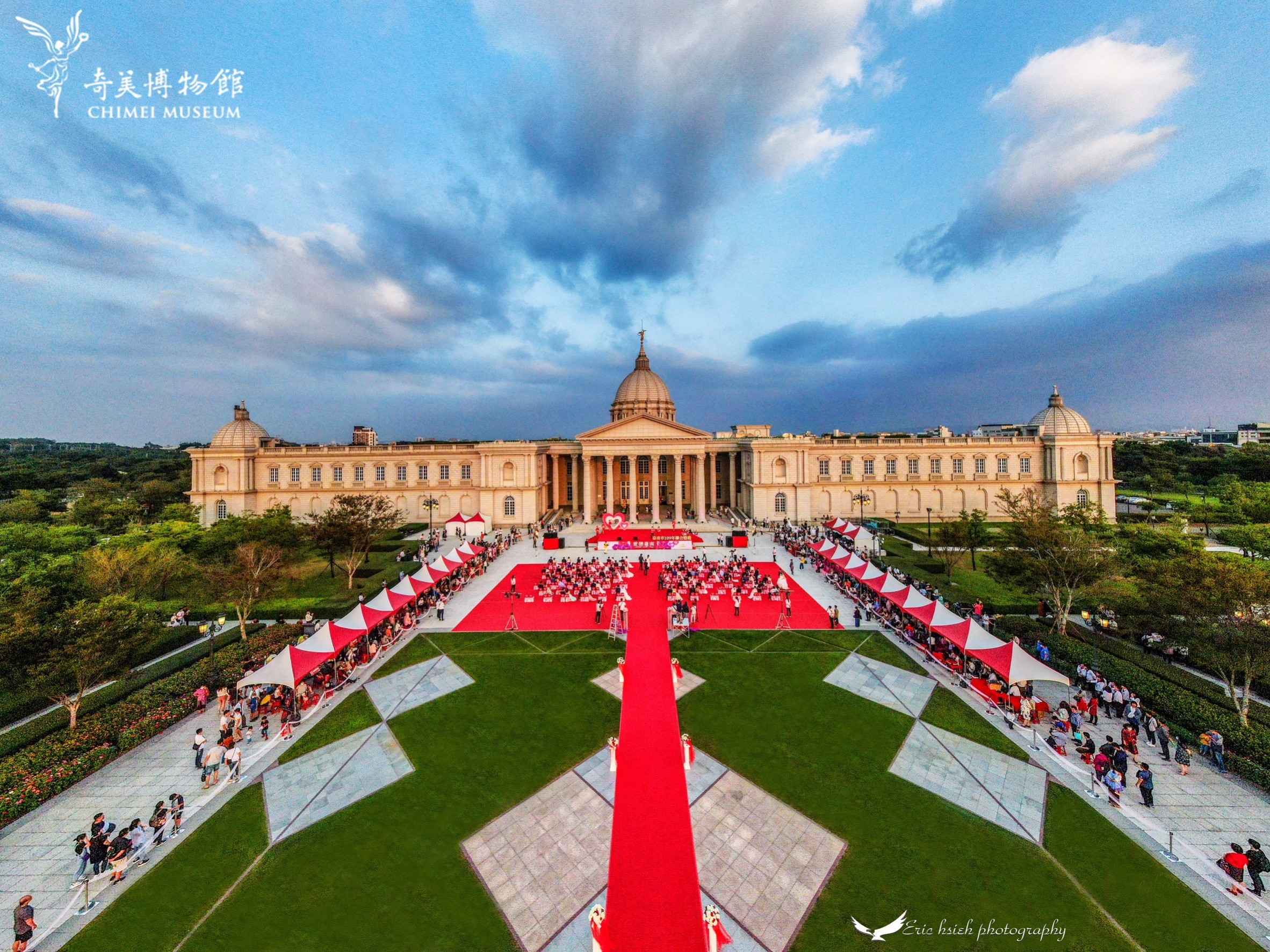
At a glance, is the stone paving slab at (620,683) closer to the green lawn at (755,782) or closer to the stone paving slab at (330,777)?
the green lawn at (755,782)

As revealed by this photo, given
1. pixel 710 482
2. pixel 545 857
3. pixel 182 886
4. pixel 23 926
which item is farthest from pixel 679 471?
pixel 23 926

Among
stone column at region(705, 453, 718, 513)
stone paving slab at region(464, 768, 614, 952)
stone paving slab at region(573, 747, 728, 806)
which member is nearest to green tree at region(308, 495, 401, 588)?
stone paving slab at region(573, 747, 728, 806)

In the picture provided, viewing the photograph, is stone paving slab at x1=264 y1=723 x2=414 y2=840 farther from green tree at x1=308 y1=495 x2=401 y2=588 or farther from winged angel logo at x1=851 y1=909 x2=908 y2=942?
green tree at x1=308 y1=495 x2=401 y2=588

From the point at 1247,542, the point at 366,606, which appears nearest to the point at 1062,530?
the point at 1247,542

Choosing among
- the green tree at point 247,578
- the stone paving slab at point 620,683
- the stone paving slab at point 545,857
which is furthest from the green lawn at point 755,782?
the green tree at point 247,578

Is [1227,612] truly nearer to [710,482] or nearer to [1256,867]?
[1256,867]

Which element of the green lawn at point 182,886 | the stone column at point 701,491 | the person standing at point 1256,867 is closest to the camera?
the green lawn at point 182,886

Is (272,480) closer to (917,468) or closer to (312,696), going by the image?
(312,696)
